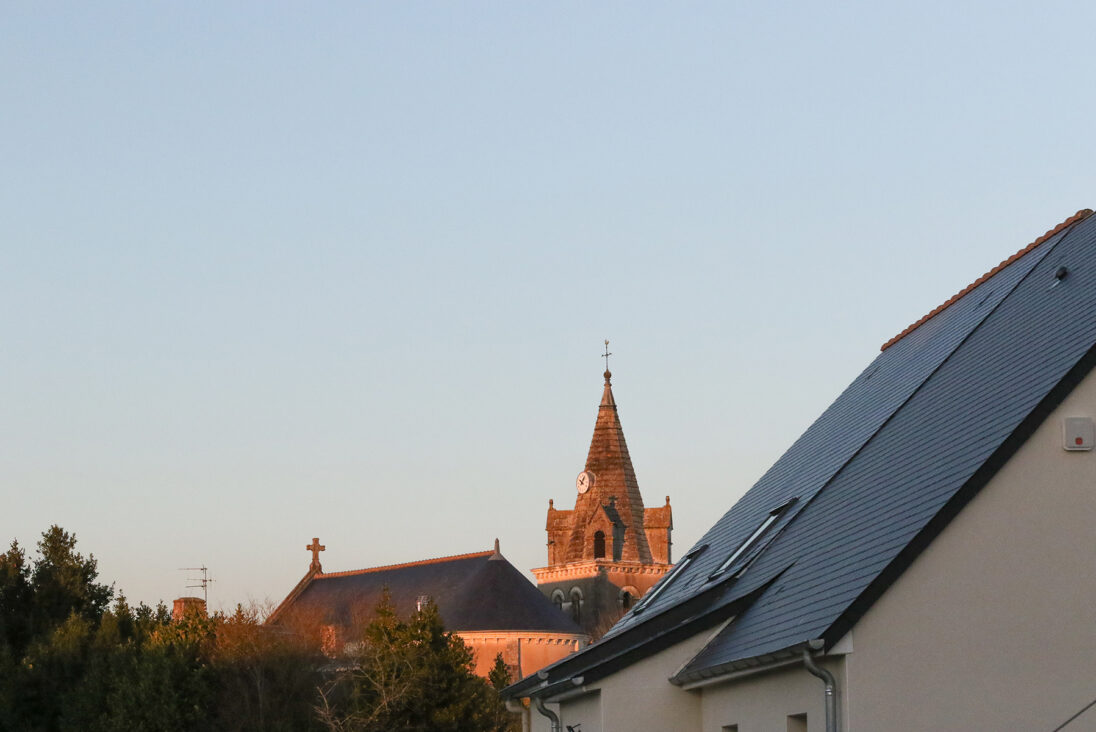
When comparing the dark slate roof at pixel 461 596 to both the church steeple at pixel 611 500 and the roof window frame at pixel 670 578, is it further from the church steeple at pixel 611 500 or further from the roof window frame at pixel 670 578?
the roof window frame at pixel 670 578

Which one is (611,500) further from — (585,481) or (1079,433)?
(1079,433)

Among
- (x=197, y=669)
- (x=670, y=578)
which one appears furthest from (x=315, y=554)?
(x=670, y=578)

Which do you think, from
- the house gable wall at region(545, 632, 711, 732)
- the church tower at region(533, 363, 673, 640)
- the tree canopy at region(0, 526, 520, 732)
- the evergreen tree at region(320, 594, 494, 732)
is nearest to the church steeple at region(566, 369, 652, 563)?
the church tower at region(533, 363, 673, 640)

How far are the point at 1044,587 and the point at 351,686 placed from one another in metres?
31.8

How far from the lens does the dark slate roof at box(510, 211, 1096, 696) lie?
12461 millimetres

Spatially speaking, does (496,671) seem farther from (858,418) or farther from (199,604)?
(858,418)

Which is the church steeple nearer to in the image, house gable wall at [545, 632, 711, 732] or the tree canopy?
the tree canopy

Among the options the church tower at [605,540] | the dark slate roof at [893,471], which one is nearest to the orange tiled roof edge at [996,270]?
the dark slate roof at [893,471]

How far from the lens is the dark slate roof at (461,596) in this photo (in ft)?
248

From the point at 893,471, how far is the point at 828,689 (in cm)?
336

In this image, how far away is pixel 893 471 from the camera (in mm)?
14828

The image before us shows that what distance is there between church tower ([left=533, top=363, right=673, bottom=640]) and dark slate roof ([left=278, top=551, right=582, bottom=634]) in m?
18.1

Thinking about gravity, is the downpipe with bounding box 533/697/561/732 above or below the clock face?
below

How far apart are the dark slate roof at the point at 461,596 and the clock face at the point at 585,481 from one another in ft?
68.8
